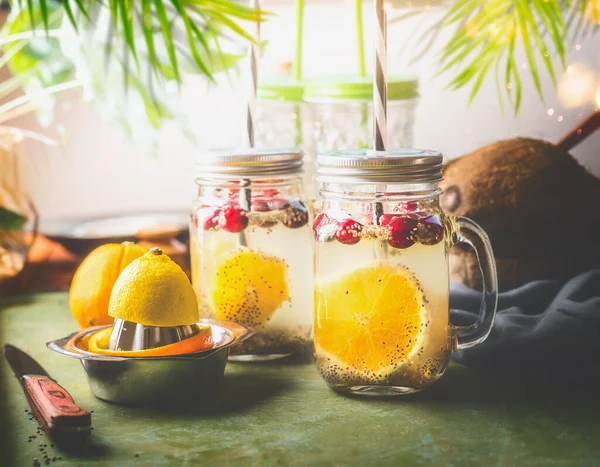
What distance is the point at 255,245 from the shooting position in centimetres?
86

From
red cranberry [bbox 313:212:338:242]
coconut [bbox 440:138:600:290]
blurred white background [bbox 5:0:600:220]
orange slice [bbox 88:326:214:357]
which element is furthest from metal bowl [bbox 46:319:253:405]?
blurred white background [bbox 5:0:600:220]

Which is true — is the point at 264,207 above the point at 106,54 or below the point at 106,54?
below

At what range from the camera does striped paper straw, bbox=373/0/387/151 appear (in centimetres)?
76

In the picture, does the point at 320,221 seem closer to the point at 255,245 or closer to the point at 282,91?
the point at 255,245

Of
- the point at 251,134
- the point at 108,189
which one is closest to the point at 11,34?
the point at 108,189

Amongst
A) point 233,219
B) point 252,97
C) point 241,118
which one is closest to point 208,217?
point 233,219

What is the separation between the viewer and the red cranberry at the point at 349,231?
2.42ft

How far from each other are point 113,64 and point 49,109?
14 centimetres

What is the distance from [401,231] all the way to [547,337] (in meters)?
0.21

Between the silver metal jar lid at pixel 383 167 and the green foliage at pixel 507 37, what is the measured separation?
432 millimetres

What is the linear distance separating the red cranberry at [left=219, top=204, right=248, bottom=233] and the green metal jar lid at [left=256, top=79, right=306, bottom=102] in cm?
27

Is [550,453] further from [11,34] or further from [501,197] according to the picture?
[11,34]

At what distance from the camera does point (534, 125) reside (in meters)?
1.10

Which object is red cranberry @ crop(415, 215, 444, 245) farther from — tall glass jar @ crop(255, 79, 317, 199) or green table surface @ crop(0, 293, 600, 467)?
tall glass jar @ crop(255, 79, 317, 199)
